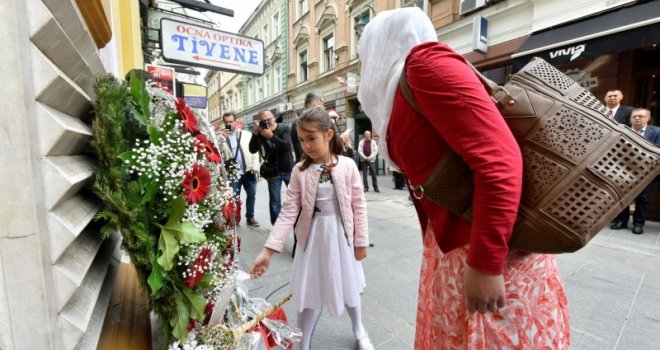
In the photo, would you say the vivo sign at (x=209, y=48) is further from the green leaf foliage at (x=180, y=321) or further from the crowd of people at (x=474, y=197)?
the green leaf foliage at (x=180, y=321)

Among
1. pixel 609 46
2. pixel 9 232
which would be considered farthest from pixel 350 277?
pixel 609 46

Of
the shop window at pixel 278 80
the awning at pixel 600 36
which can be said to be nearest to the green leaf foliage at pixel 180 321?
the awning at pixel 600 36

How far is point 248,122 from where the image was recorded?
27.1 meters

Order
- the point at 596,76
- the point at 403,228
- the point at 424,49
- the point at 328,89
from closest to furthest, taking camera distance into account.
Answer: the point at 424,49, the point at 403,228, the point at 596,76, the point at 328,89

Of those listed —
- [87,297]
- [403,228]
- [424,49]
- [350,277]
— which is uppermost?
[424,49]

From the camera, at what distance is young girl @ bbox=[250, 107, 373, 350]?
195 centimetres

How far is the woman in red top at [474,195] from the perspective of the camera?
32.2 inches

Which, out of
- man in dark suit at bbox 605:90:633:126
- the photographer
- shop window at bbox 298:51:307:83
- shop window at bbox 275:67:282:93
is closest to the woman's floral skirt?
the photographer

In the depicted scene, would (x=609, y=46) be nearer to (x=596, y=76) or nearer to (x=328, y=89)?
(x=596, y=76)

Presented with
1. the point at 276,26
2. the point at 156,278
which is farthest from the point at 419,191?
the point at 276,26

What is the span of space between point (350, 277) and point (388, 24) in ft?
4.93

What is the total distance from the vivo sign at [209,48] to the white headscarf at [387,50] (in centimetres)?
257

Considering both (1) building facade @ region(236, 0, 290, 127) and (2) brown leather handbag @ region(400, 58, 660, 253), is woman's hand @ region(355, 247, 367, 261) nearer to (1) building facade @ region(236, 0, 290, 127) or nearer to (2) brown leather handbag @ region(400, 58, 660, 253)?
(2) brown leather handbag @ region(400, 58, 660, 253)

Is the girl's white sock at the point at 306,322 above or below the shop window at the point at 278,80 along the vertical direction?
below
